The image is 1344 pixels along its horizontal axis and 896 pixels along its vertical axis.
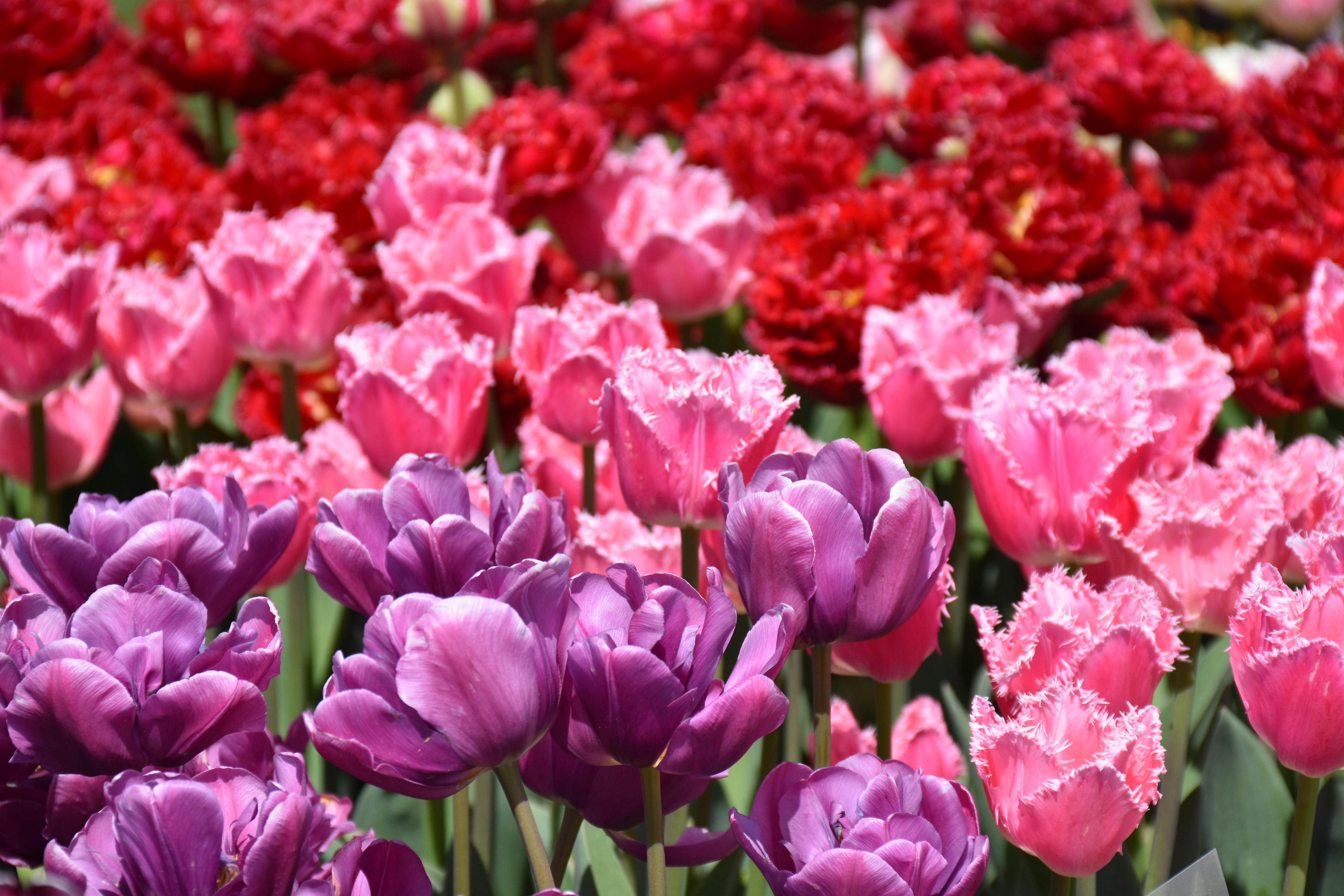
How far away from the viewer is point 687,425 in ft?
1.89

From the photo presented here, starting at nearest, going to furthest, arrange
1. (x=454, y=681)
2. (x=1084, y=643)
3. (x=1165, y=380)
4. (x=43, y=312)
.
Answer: (x=454, y=681)
(x=1084, y=643)
(x=1165, y=380)
(x=43, y=312)

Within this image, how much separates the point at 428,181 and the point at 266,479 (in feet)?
1.17

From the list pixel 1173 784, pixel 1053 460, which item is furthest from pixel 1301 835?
pixel 1053 460

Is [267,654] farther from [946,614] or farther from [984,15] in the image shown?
[984,15]

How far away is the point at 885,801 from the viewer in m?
0.45

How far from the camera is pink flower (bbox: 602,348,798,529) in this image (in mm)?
573

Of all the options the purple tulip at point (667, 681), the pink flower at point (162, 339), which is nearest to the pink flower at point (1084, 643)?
the purple tulip at point (667, 681)

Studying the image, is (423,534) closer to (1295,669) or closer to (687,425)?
(687,425)

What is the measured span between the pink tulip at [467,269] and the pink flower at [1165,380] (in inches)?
15.0

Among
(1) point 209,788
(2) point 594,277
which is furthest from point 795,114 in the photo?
(1) point 209,788

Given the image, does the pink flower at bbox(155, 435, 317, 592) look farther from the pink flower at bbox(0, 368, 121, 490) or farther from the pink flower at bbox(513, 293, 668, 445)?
the pink flower at bbox(0, 368, 121, 490)

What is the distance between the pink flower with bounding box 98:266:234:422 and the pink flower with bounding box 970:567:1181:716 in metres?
0.64

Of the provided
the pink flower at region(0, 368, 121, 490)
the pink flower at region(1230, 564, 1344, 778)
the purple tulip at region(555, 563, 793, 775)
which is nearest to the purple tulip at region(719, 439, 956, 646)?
the purple tulip at region(555, 563, 793, 775)

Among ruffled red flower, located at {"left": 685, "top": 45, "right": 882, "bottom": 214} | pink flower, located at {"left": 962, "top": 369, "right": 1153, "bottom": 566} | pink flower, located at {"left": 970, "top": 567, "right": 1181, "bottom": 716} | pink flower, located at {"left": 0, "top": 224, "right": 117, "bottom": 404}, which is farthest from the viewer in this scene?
ruffled red flower, located at {"left": 685, "top": 45, "right": 882, "bottom": 214}
